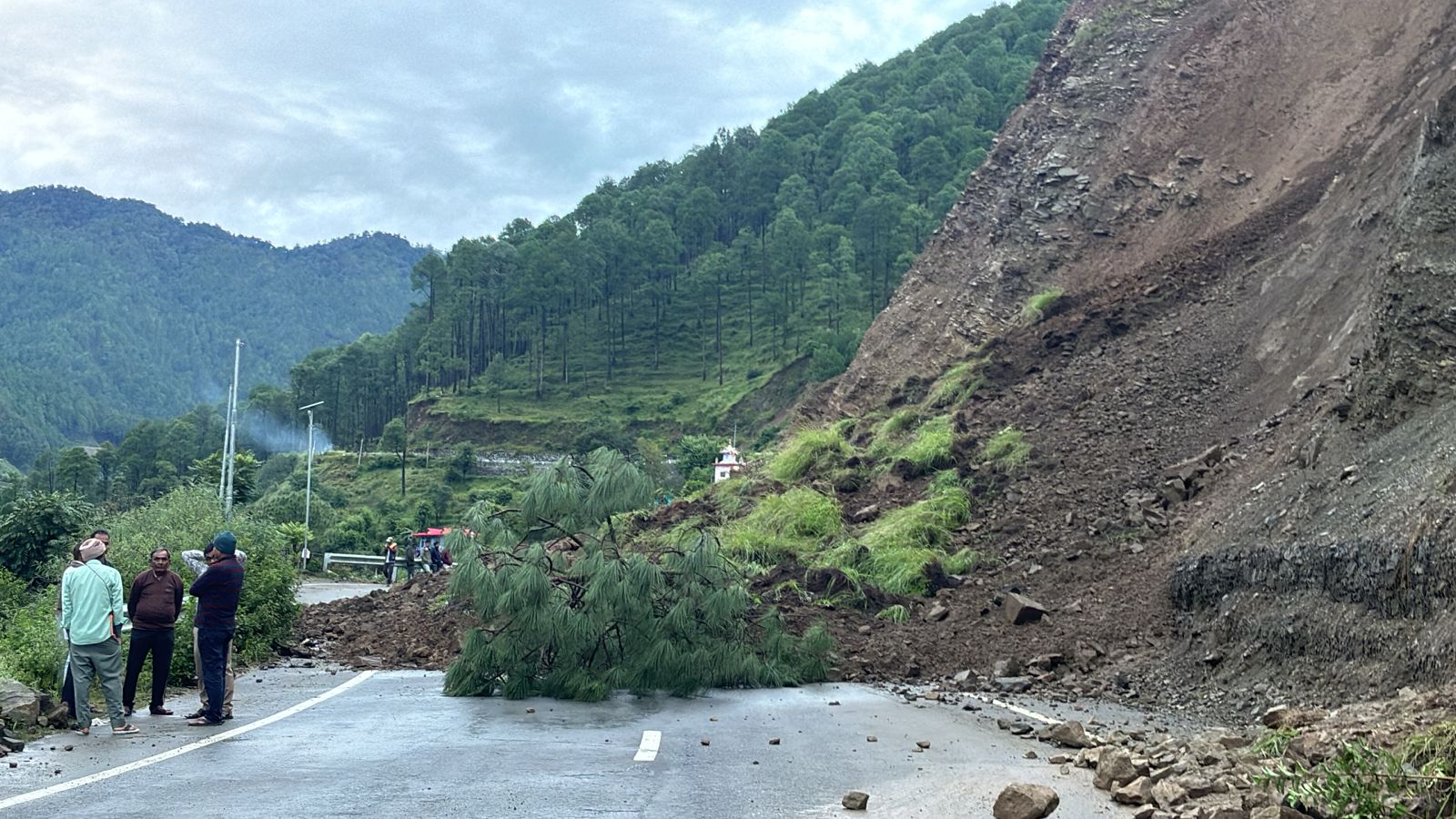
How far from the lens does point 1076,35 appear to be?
4147 centimetres

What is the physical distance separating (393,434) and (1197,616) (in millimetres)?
82313

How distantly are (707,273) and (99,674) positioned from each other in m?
86.7

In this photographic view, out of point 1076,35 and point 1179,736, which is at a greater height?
point 1076,35

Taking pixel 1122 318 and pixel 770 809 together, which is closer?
pixel 770 809

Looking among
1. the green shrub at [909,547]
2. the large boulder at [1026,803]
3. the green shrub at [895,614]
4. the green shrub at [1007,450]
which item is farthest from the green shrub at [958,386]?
the large boulder at [1026,803]

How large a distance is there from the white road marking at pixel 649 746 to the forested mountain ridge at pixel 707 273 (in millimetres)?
58269

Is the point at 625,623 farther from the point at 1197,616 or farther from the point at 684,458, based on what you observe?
the point at 684,458

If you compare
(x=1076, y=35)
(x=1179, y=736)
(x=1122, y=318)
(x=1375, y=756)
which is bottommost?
(x=1179, y=736)

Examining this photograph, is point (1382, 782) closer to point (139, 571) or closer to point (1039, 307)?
point (139, 571)

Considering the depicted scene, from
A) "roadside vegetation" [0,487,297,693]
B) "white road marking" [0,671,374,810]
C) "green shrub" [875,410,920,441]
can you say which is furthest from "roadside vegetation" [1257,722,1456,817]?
"green shrub" [875,410,920,441]

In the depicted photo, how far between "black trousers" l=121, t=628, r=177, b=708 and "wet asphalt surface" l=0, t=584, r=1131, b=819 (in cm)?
35


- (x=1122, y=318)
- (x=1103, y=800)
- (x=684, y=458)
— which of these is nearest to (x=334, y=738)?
(x=1103, y=800)

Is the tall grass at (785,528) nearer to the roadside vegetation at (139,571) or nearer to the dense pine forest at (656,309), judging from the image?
the roadside vegetation at (139,571)

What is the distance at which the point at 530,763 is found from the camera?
9.00m
